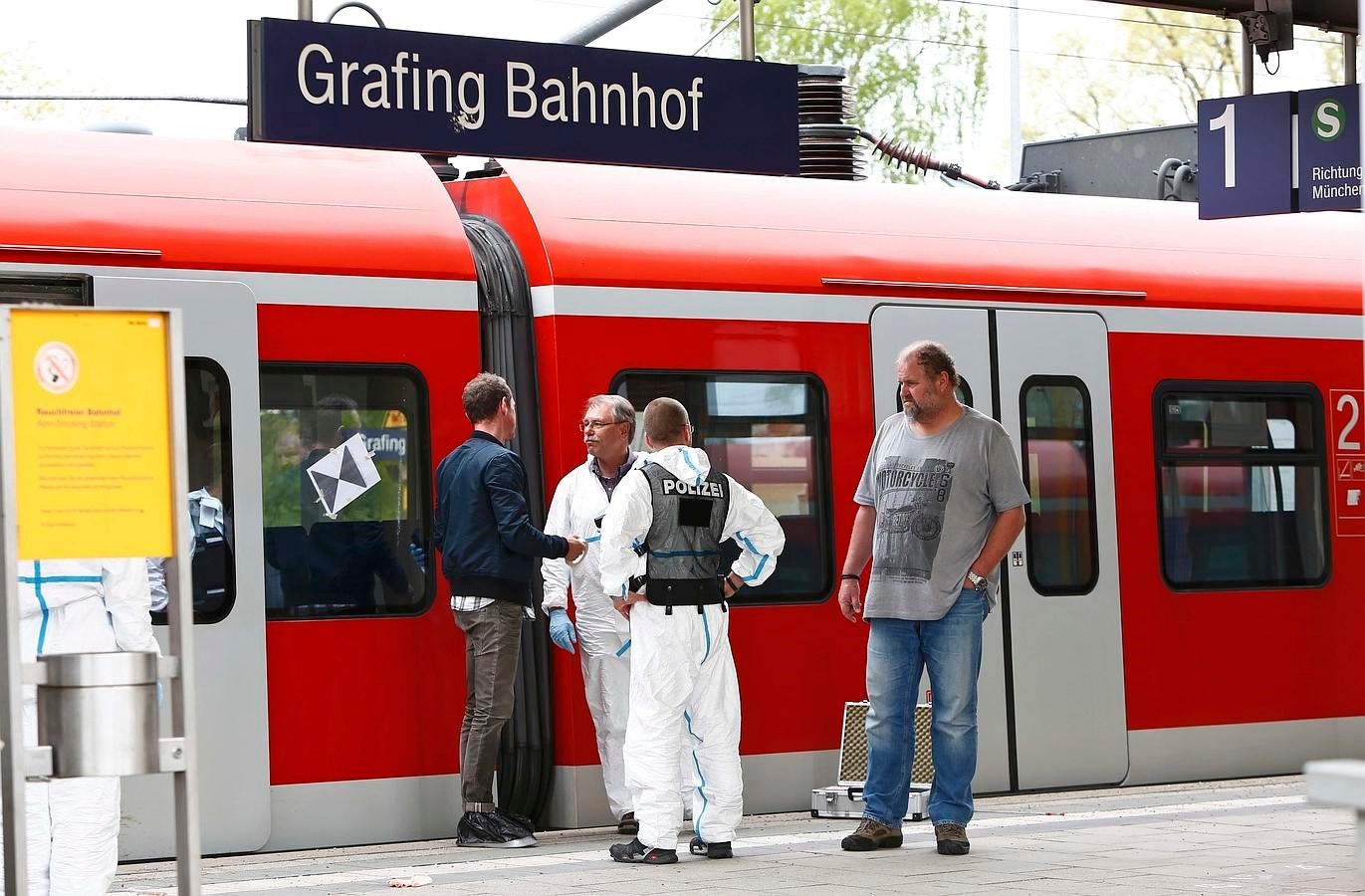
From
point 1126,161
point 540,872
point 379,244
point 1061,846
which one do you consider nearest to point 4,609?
point 540,872

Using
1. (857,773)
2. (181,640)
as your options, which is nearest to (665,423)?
(857,773)

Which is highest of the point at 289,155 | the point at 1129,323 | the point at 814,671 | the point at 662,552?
the point at 289,155

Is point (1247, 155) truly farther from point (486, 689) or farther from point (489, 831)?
point (489, 831)

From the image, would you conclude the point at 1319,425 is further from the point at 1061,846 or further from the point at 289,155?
the point at 289,155

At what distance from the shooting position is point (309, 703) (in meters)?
7.55

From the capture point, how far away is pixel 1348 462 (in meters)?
10.4

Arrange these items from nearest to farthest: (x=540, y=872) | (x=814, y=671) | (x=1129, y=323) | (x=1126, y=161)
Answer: (x=540, y=872) < (x=814, y=671) < (x=1129, y=323) < (x=1126, y=161)

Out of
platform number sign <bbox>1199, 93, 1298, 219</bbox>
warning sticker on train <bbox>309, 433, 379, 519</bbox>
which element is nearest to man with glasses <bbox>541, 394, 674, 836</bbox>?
warning sticker on train <bbox>309, 433, 379, 519</bbox>

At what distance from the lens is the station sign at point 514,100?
7.06m

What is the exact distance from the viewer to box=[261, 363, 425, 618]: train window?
25.0 feet

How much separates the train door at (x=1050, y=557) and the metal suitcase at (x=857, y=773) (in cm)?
61

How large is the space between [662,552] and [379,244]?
1.65 meters

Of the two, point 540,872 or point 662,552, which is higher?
point 662,552

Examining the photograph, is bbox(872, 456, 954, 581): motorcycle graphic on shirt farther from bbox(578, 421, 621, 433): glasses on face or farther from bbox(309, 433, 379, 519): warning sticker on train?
bbox(309, 433, 379, 519): warning sticker on train
